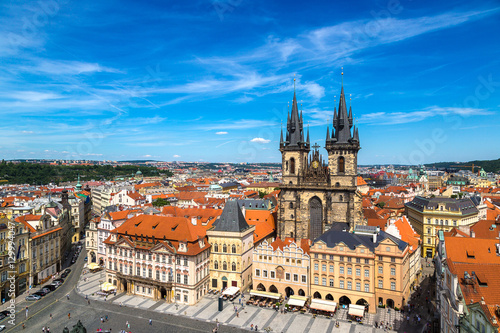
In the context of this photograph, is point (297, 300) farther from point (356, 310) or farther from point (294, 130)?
point (294, 130)

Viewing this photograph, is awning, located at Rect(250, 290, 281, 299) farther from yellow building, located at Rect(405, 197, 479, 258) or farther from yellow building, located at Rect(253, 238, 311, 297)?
yellow building, located at Rect(405, 197, 479, 258)

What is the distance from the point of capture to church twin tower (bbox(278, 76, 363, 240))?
245 feet

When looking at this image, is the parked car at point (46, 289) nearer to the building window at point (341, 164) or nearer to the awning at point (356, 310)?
the awning at point (356, 310)

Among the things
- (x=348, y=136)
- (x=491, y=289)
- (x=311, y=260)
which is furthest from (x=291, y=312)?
(x=348, y=136)

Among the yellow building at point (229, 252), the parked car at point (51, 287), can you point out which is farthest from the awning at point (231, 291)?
the parked car at point (51, 287)

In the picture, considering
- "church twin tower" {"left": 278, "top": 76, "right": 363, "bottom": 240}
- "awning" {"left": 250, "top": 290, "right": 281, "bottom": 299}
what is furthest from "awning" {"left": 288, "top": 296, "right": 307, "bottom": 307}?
"church twin tower" {"left": 278, "top": 76, "right": 363, "bottom": 240}

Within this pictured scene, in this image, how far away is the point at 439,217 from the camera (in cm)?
8406

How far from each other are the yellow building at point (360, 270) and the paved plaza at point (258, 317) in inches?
96.0

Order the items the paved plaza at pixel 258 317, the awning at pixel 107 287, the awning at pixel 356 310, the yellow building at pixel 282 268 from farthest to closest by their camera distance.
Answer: the awning at pixel 107 287 < the yellow building at pixel 282 268 < the awning at pixel 356 310 < the paved plaza at pixel 258 317

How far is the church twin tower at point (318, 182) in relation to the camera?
245ft

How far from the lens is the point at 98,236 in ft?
251

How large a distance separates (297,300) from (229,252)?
15.2m

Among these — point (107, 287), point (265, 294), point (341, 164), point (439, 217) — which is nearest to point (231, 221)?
point (265, 294)

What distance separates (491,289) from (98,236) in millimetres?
73814
